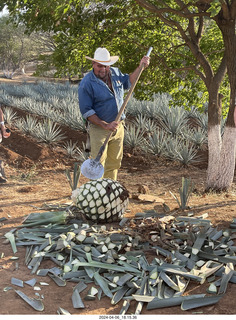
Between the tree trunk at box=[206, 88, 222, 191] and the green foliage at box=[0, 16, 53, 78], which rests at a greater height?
the green foliage at box=[0, 16, 53, 78]

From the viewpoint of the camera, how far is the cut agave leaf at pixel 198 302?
3.15 m

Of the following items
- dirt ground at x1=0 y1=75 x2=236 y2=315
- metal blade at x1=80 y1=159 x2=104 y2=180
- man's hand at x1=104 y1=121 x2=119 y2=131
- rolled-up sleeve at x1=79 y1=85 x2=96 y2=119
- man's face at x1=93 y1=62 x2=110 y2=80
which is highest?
man's face at x1=93 y1=62 x2=110 y2=80

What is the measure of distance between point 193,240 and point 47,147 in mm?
6762

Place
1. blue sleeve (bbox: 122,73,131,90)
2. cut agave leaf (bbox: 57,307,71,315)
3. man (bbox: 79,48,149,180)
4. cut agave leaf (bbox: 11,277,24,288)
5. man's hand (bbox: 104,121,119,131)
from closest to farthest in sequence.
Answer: cut agave leaf (bbox: 57,307,71,315)
cut agave leaf (bbox: 11,277,24,288)
man's hand (bbox: 104,121,119,131)
man (bbox: 79,48,149,180)
blue sleeve (bbox: 122,73,131,90)

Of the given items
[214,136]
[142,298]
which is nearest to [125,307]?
[142,298]

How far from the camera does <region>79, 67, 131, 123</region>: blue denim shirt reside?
5.44m

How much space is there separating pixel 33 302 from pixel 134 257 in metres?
0.95

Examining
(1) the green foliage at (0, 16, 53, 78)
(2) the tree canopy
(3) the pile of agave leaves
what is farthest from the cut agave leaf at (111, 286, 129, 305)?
(1) the green foliage at (0, 16, 53, 78)

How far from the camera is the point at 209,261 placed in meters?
3.74

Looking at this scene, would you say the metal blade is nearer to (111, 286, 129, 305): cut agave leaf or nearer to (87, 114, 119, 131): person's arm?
(87, 114, 119, 131): person's arm

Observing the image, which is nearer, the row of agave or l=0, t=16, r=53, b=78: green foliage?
the row of agave

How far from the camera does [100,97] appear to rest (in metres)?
5.49

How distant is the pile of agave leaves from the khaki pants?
1.16 m

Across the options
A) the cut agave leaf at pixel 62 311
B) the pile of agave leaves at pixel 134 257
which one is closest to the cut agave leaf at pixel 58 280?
the pile of agave leaves at pixel 134 257
